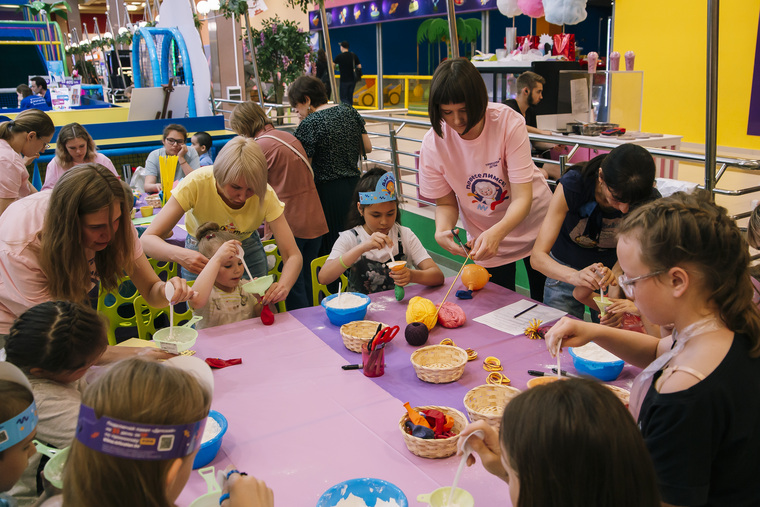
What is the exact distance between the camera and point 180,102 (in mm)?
9156

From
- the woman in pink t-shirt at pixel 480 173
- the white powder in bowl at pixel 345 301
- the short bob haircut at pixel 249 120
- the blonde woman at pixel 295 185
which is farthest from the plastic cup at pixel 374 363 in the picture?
the short bob haircut at pixel 249 120

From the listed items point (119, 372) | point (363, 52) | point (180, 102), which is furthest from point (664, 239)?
point (363, 52)

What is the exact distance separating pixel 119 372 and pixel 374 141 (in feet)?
35.6

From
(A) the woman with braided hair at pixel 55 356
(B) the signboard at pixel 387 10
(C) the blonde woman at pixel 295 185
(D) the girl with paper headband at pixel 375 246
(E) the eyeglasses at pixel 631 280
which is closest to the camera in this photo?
(E) the eyeglasses at pixel 631 280

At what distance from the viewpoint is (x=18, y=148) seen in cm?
467

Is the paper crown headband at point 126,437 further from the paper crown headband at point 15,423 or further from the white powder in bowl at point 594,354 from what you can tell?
the white powder in bowl at point 594,354

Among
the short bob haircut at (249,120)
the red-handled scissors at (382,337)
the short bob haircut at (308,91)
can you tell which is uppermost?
the short bob haircut at (308,91)

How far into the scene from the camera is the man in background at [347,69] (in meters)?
13.7

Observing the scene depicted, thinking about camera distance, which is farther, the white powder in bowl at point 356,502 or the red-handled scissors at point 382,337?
the red-handled scissors at point 382,337

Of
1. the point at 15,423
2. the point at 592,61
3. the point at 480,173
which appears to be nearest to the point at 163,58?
the point at 592,61

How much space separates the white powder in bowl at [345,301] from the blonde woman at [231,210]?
279mm

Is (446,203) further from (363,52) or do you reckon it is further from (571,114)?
(363,52)

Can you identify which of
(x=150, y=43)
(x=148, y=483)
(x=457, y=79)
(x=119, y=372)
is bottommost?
(x=148, y=483)

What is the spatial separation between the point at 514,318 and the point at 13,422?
198 cm
